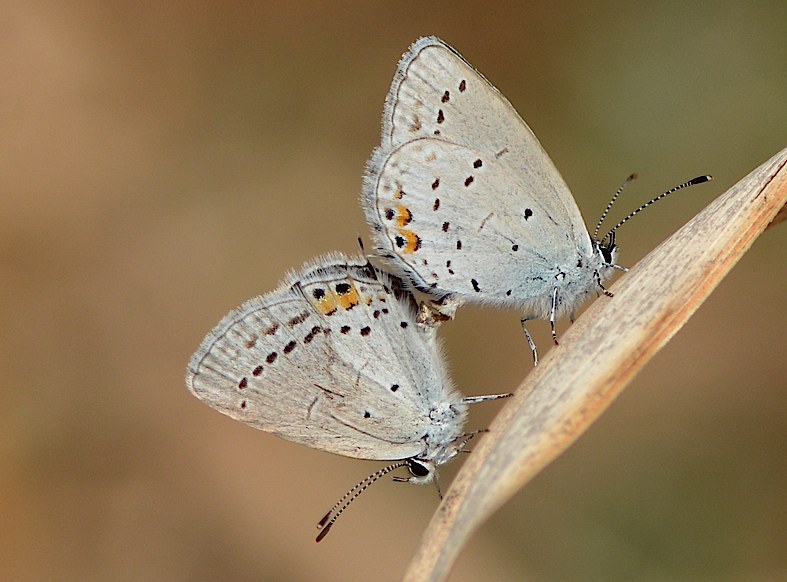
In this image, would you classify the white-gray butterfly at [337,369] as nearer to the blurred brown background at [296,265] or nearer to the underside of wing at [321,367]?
the underside of wing at [321,367]

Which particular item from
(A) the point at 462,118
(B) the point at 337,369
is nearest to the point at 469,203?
(A) the point at 462,118

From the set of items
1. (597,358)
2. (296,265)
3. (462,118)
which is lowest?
(296,265)

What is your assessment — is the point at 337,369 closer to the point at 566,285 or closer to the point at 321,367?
the point at 321,367

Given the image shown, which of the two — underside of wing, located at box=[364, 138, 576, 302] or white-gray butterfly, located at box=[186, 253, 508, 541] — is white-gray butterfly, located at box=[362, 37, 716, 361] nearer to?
underside of wing, located at box=[364, 138, 576, 302]

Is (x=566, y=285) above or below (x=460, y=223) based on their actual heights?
below

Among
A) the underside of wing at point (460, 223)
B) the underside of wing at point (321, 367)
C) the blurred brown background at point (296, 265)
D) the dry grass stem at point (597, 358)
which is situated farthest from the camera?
the blurred brown background at point (296, 265)

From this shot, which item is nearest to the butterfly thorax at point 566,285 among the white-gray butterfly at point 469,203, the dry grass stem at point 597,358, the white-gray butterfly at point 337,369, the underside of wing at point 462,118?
the white-gray butterfly at point 469,203
